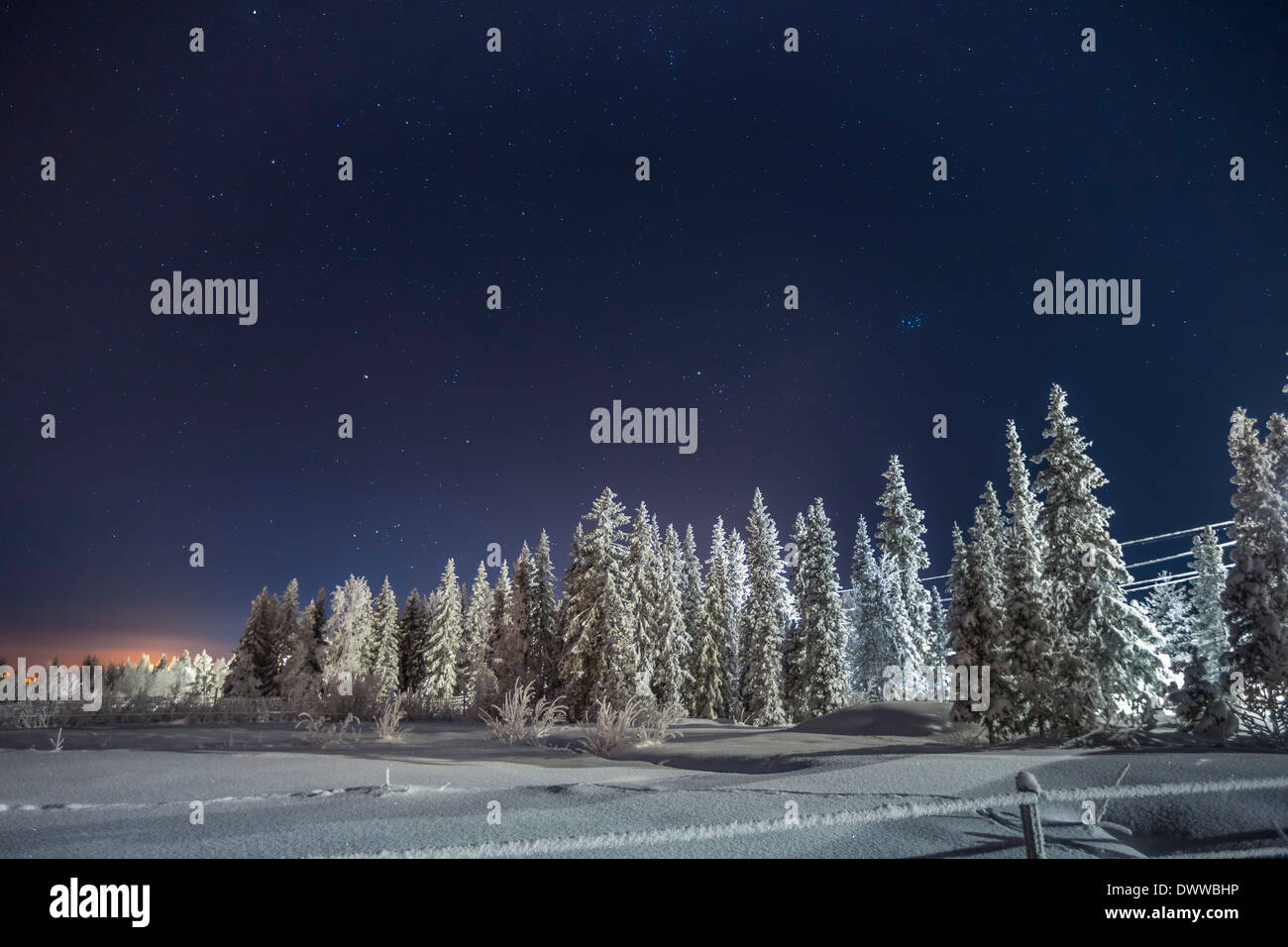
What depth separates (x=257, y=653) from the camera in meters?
49.8

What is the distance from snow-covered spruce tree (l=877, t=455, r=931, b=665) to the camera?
134ft

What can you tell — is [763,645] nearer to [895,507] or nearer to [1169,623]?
[895,507]

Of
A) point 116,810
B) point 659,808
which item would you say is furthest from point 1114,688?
point 116,810

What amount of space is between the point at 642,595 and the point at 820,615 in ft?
32.5

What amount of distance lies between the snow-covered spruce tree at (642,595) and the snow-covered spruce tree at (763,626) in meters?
5.74

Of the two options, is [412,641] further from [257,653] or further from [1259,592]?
[1259,592]

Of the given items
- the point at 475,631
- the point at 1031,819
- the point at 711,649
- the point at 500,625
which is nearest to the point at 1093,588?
the point at 1031,819

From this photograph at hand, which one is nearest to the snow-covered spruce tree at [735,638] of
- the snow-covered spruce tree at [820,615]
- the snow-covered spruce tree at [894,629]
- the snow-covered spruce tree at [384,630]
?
the snow-covered spruce tree at [820,615]

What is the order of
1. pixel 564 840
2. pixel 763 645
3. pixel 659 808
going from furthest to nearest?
pixel 763 645
pixel 659 808
pixel 564 840

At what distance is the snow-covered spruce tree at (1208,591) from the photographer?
125ft

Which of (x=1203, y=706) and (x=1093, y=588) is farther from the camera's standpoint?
(x=1093, y=588)

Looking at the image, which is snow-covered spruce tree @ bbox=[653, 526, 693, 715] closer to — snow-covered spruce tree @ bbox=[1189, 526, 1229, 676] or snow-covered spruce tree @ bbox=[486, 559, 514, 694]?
snow-covered spruce tree @ bbox=[486, 559, 514, 694]
